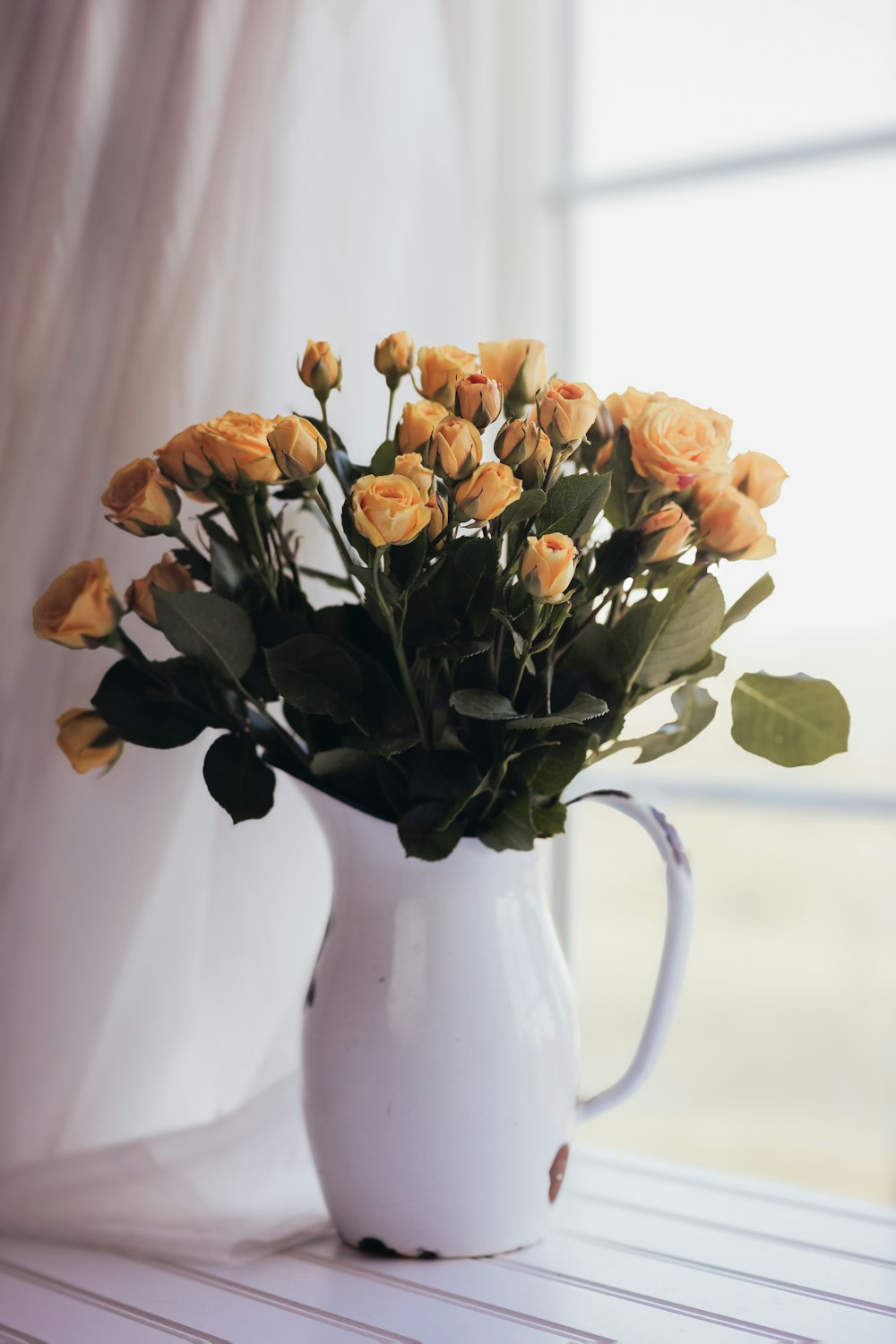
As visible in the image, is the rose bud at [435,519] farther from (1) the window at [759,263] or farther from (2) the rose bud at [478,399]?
(1) the window at [759,263]

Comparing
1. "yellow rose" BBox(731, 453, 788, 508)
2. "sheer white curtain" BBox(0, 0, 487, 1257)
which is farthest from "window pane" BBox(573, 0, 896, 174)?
"yellow rose" BBox(731, 453, 788, 508)

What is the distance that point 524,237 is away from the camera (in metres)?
1.16

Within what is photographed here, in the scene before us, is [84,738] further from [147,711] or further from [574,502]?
[574,502]

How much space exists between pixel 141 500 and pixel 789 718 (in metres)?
0.44

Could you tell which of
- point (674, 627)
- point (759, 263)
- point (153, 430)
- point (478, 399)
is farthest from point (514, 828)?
point (759, 263)

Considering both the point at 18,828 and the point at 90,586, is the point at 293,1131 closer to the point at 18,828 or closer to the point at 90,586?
the point at 18,828

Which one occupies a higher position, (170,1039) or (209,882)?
(209,882)

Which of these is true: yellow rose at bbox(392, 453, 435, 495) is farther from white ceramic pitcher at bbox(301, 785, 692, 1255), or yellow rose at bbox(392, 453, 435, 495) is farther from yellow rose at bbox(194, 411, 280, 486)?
white ceramic pitcher at bbox(301, 785, 692, 1255)

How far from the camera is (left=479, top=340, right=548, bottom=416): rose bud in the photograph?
74cm

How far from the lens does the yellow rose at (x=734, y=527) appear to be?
2.37 feet

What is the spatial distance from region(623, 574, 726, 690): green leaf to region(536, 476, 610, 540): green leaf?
0.26ft

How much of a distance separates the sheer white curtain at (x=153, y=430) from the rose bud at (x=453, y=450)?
336 millimetres

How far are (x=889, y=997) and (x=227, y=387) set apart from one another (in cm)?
611

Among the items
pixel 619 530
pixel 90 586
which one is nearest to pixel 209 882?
pixel 90 586
